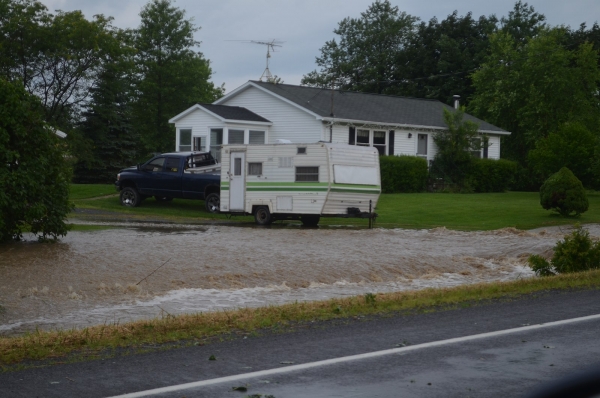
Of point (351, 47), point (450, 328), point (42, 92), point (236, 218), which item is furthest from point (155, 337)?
point (351, 47)

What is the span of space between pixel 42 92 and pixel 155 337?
42.0 metres

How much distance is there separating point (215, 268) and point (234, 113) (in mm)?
23746

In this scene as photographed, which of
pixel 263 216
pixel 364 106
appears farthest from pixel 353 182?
pixel 364 106

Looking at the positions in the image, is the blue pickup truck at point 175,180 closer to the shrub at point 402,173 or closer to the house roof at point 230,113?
the house roof at point 230,113

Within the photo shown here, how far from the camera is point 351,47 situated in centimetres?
8838

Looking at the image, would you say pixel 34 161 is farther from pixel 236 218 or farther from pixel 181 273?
pixel 236 218

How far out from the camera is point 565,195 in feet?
99.8

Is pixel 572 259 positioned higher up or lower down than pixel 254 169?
lower down

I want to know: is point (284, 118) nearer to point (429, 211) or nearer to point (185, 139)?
point (185, 139)

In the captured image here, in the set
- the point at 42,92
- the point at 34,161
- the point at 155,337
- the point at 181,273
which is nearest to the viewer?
the point at 155,337

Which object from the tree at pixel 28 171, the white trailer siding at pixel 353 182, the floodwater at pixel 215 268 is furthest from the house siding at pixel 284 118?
the tree at pixel 28 171

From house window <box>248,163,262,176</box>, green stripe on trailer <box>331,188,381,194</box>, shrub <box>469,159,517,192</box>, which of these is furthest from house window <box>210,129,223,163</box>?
shrub <box>469,159,517,192</box>

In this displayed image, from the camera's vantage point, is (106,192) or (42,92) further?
(42,92)

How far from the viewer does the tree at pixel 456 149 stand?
4428 centimetres
